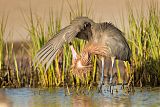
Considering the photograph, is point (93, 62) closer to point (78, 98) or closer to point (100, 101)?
Result: point (78, 98)

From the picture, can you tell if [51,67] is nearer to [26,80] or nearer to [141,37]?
[26,80]

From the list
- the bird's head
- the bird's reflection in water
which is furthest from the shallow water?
the bird's head

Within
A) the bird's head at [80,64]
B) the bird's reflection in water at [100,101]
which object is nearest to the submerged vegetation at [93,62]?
the bird's head at [80,64]

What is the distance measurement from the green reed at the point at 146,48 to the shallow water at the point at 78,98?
0.43 meters

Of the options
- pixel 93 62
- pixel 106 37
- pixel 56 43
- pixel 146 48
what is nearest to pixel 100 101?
pixel 56 43

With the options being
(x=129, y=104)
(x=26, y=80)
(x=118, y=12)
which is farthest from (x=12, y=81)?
(x=118, y=12)

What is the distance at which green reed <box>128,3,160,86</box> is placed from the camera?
A: 11.0 meters

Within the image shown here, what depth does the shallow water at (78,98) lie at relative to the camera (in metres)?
9.42

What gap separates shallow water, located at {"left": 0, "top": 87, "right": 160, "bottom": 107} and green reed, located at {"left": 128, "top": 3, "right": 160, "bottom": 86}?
43cm

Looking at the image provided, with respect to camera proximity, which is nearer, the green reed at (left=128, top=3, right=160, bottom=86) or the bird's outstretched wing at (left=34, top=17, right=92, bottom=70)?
the bird's outstretched wing at (left=34, top=17, right=92, bottom=70)

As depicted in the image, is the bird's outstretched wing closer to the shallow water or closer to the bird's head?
the shallow water

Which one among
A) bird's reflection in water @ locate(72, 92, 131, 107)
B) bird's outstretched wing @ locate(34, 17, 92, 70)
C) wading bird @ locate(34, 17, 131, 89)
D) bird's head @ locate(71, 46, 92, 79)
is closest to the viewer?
bird's reflection in water @ locate(72, 92, 131, 107)

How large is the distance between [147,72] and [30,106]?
7.12 ft

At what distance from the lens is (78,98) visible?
991 cm
